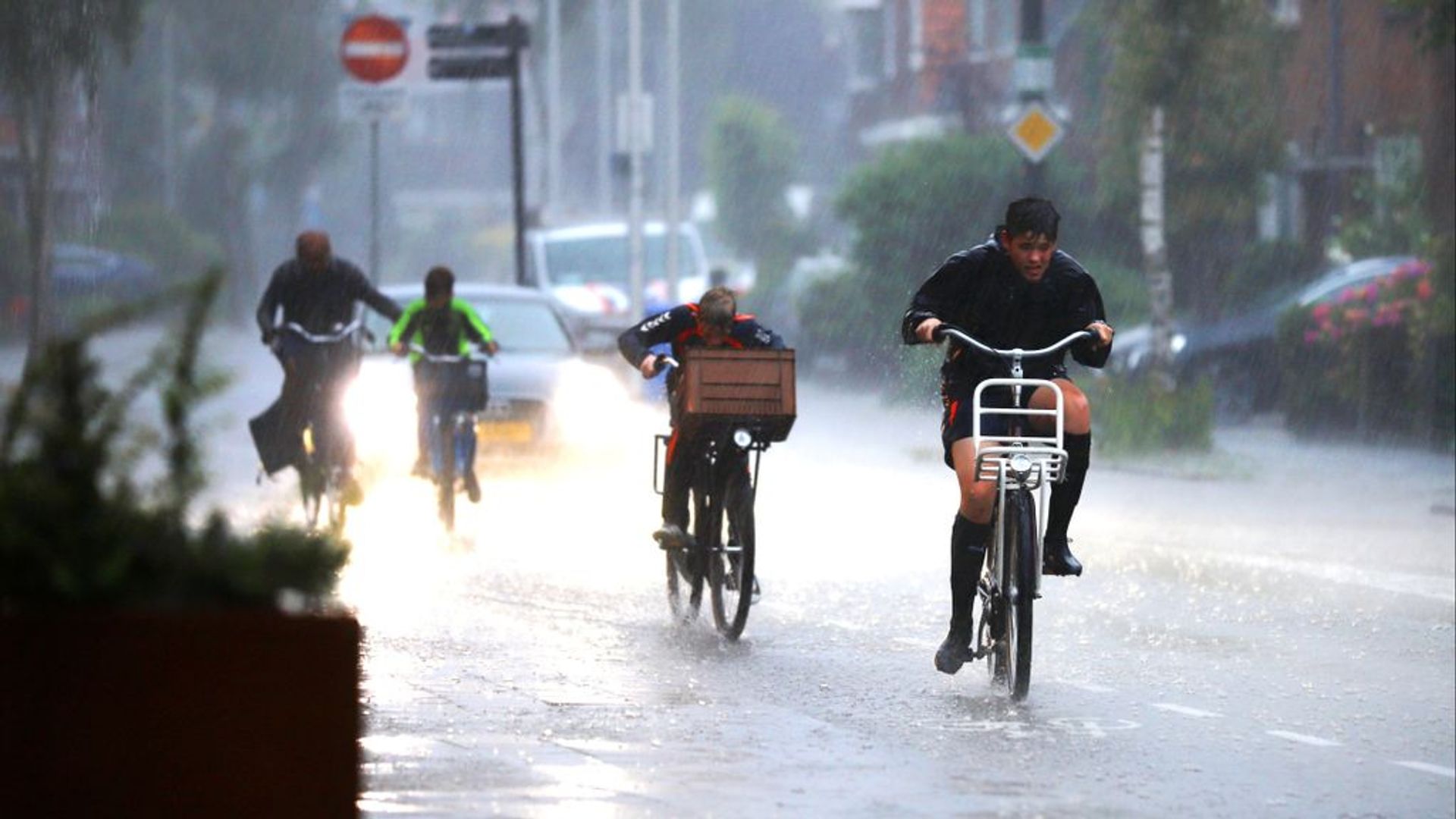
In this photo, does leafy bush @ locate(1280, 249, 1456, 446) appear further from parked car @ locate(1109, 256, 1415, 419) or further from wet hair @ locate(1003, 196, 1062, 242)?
wet hair @ locate(1003, 196, 1062, 242)

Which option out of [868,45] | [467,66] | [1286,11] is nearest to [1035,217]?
[467,66]

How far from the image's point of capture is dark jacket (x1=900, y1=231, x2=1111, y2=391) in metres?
9.52

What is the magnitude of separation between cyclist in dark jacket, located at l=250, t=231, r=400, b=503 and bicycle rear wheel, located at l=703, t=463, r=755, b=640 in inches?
182

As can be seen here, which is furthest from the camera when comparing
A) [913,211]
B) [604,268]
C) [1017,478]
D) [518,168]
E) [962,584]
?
[604,268]

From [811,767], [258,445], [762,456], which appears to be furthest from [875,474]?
[811,767]

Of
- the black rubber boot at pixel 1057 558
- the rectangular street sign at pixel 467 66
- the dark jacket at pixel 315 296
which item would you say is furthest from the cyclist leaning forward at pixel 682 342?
the rectangular street sign at pixel 467 66

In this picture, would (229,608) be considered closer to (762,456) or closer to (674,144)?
(762,456)

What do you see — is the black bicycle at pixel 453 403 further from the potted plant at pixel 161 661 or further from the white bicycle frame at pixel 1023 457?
the potted plant at pixel 161 661

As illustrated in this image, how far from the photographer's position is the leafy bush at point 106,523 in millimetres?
4207

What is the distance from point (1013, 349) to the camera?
9375mm

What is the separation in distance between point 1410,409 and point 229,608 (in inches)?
802

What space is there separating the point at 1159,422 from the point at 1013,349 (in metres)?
13.6

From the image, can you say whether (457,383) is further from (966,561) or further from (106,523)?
(106,523)

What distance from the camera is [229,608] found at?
167 inches
